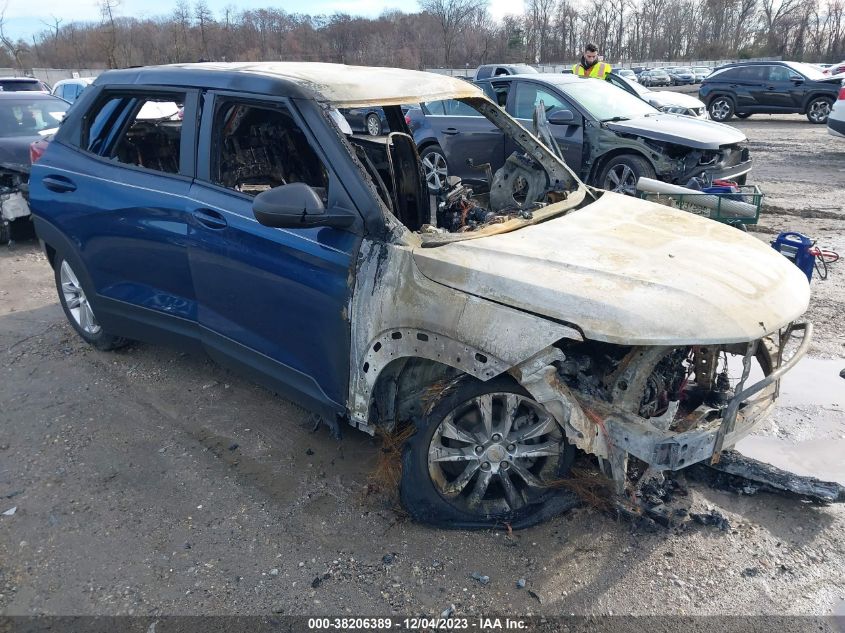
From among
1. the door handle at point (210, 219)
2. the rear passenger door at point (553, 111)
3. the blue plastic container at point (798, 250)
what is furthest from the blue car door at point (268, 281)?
the rear passenger door at point (553, 111)

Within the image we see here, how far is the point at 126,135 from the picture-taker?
166 inches

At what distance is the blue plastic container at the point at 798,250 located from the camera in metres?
4.81

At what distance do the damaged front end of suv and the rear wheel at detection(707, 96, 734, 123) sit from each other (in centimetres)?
1876

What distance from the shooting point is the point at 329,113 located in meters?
3.03

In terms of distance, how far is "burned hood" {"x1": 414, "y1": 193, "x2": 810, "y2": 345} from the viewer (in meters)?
2.39

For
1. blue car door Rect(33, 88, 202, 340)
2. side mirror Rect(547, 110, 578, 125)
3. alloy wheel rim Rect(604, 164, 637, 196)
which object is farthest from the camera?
side mirror Rect(547, 110, 578, 125)

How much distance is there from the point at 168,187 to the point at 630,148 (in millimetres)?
6127

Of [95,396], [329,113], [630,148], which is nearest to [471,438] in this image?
[329,113]

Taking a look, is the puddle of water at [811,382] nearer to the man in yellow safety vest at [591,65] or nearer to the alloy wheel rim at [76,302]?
the alloy wheel rim at [76,302]

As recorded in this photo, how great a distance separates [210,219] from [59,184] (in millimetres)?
1504

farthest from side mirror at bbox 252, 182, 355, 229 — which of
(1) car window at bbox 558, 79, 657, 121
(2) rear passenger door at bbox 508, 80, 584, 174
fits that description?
(1) car window at bbox 558, 79, 657, 121

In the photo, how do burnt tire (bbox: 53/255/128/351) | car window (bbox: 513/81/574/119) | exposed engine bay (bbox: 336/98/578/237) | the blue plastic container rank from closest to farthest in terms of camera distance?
exposed engine bay (bbox: 336/98/578/237), burnt tire (bbox: 53/255/128/351), the blue plastic container, car window (bbox: 513/81/574/119)

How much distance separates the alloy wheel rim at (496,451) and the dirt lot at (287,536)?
169mm

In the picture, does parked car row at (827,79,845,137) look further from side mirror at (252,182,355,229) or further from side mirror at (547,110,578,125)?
side mirror at (252,182,355,229)
